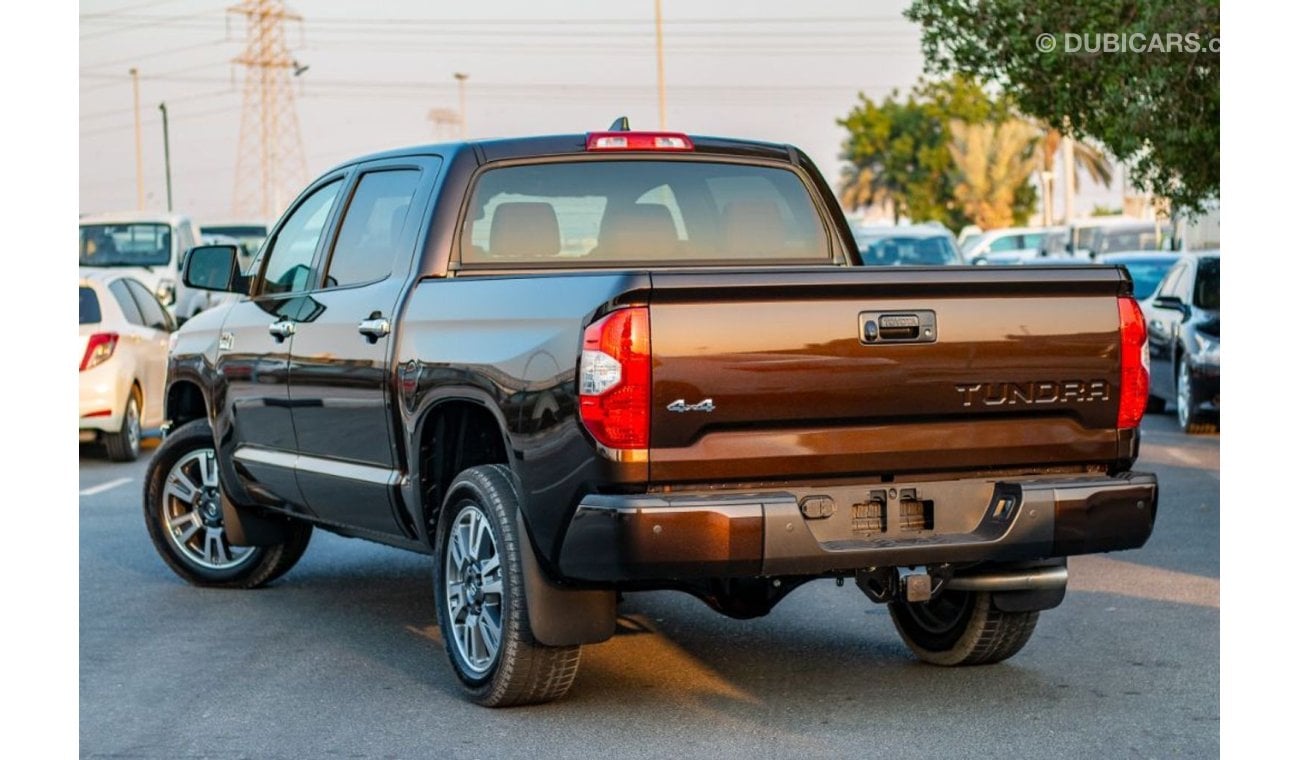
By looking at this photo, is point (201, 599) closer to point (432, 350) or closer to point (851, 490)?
point (432, 350)

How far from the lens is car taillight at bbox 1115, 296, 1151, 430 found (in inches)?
256

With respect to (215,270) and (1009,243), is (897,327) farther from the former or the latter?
(1009,243)

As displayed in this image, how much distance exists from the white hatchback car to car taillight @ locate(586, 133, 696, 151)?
30.8 feet

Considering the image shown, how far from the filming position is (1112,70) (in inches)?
642

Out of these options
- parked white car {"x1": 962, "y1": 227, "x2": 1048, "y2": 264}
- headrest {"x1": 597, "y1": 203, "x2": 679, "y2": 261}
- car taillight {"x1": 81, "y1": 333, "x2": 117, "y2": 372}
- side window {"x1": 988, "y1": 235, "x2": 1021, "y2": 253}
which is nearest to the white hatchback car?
car taillight {"x1": 81, "y1": 333, "x2": 117, "y2": 372}

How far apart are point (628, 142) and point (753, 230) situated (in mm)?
599

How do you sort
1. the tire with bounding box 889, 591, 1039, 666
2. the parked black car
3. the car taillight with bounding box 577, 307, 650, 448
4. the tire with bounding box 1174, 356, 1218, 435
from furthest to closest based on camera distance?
the tire with bounding box 1174, 356, 1218, 435 < the parked black car < the tire with bounding box 889, 591, 1039, 666 < the car taillight with bounding box 577, 307, 650, 448

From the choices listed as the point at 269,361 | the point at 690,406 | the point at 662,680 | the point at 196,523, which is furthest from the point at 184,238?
the point at 690,406

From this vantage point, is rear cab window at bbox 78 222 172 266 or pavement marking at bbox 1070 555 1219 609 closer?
pavement marking at bbox 1070 555 1219 609

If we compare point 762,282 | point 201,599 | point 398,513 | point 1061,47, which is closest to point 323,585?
point 201,599

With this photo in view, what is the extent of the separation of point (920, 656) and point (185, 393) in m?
4.03

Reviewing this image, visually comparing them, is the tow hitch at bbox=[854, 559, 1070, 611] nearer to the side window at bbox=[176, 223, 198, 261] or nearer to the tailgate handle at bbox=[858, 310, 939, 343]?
the tailgate handle at bbox=[858, 310, 939, 343]

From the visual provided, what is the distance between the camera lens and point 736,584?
657 centimetres

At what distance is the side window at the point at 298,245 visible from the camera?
8523mm
